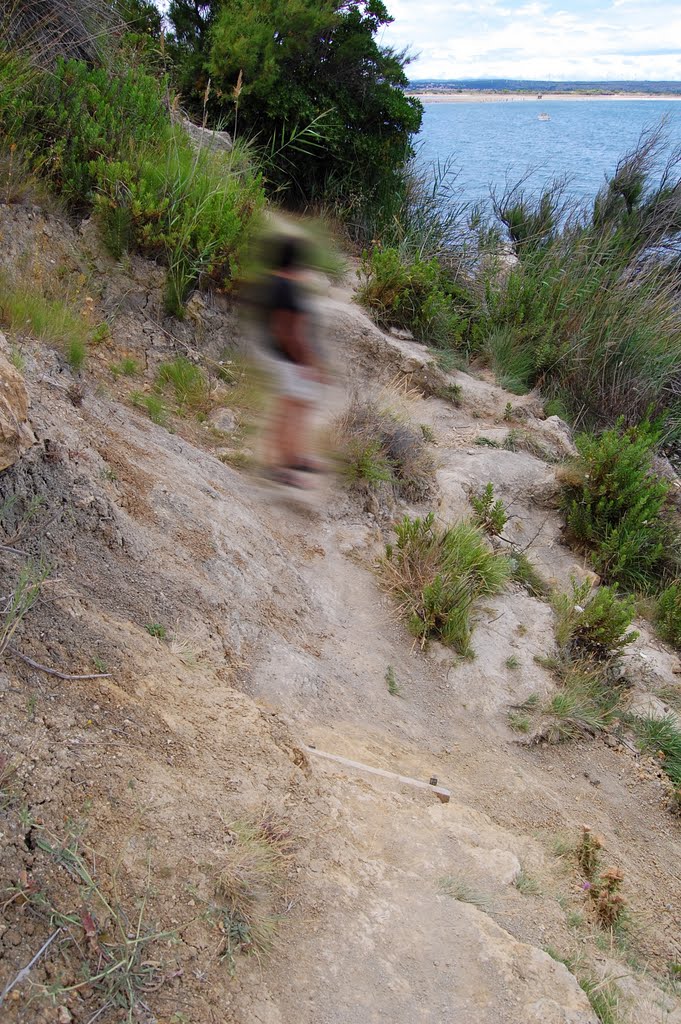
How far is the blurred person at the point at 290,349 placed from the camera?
161 inches

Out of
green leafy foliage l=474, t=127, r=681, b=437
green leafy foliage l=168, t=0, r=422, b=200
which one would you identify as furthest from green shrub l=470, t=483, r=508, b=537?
green leafy foliage l=168, t=0, r=422, b=200

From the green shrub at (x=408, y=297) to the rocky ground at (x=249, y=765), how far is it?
10.6ft

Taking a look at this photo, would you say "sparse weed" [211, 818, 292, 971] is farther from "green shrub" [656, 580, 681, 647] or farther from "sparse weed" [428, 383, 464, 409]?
"sparse weed" [428, 383, 464, 409]

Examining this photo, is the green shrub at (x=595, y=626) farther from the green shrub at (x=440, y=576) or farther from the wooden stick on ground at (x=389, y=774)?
the wooden stick on ground at (x=389, y=774)

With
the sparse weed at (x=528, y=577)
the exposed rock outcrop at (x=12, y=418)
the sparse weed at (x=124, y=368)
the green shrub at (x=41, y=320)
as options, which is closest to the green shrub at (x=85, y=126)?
the sparse weed at (x=124, y=368)

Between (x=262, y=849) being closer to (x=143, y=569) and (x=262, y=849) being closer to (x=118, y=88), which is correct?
(x=143, y=569)

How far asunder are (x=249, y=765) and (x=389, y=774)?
32.3 inches

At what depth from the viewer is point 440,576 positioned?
4.85 metres

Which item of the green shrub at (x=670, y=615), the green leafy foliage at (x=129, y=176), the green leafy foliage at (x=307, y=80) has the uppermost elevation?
the green leafy foliage at (x=307, y=80)

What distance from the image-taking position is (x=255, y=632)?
12.3 feet

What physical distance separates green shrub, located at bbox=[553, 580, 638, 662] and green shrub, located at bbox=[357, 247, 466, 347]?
4006 mm

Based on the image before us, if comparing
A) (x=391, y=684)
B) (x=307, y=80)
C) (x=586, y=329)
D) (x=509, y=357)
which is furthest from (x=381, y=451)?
(x=307, y=80)

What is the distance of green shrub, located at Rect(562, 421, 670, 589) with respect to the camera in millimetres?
6422

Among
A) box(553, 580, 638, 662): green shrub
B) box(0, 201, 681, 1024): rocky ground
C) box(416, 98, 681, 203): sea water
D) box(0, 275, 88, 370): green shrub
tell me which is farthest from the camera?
box(416, 98, 681, 203): sea water
